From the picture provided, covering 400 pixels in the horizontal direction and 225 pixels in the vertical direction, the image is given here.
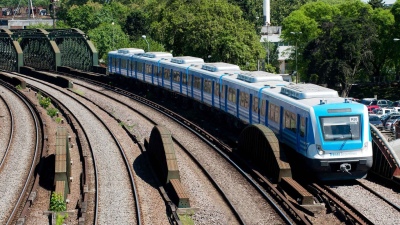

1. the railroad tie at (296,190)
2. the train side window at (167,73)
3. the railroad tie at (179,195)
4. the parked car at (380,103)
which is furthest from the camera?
the parked car at (380,103)

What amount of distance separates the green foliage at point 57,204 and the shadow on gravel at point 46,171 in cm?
239

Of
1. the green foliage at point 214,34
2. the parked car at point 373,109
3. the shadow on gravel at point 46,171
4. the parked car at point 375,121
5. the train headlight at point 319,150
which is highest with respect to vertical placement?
the green foliage at point 214,34

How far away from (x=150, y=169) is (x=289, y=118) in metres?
5.63

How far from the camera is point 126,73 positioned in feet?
197

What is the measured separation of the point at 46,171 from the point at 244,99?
9.37 meters

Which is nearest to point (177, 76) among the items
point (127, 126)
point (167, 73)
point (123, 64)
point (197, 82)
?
point (167, 73)

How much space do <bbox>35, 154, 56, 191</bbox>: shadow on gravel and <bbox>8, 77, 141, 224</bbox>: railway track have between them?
1649 mm

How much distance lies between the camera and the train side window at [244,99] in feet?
104

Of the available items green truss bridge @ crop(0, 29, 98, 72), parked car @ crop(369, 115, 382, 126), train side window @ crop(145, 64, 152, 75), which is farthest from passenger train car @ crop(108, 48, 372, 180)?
green truss bridge @ crop(0, 29, 98, 72)

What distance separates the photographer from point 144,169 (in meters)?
27.7

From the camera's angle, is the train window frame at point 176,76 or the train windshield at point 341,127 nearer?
the train windshield at point 341,127

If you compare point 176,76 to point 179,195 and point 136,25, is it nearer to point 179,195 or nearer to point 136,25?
point 179,195

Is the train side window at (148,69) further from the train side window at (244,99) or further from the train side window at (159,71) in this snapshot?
the train side window at (244,99)

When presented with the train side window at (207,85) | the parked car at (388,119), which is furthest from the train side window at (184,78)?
the parked car at (388,119)
